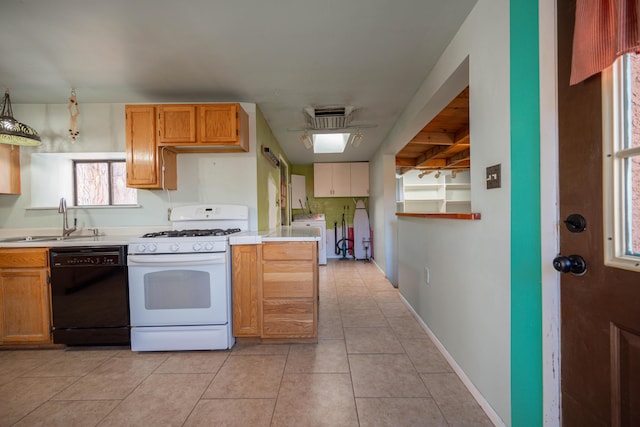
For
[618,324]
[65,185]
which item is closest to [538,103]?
[618,324]

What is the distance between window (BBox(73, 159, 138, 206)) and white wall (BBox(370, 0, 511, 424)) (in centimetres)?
305

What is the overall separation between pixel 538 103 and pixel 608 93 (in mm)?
253

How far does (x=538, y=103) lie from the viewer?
100 cm

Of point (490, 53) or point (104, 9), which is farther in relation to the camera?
point (104, 9)

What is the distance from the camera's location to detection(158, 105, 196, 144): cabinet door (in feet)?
7.74

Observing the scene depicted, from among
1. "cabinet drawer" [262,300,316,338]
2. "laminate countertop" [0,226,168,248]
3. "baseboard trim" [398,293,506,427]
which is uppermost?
"laminate countertop" [0,226,168,248]

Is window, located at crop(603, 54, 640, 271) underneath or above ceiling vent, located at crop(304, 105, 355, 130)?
underneath

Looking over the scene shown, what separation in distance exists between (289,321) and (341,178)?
13.0 ft

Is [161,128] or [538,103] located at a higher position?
[161,128]

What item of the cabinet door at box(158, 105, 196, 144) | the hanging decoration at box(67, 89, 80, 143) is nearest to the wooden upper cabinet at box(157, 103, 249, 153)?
the cabinet door at box(158, 105, 196, 144)

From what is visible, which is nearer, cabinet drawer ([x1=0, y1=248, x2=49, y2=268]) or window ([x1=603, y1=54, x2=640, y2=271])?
window ([x1=603, y1=54, x2=640, y2=271])

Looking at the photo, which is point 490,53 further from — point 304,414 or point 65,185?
point 65,185

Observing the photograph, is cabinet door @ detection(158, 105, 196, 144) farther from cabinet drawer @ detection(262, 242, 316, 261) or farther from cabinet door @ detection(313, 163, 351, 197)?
cabinet door @ detection(313, 163, 351, 197)

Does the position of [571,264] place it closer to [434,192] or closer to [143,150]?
[143,150]
